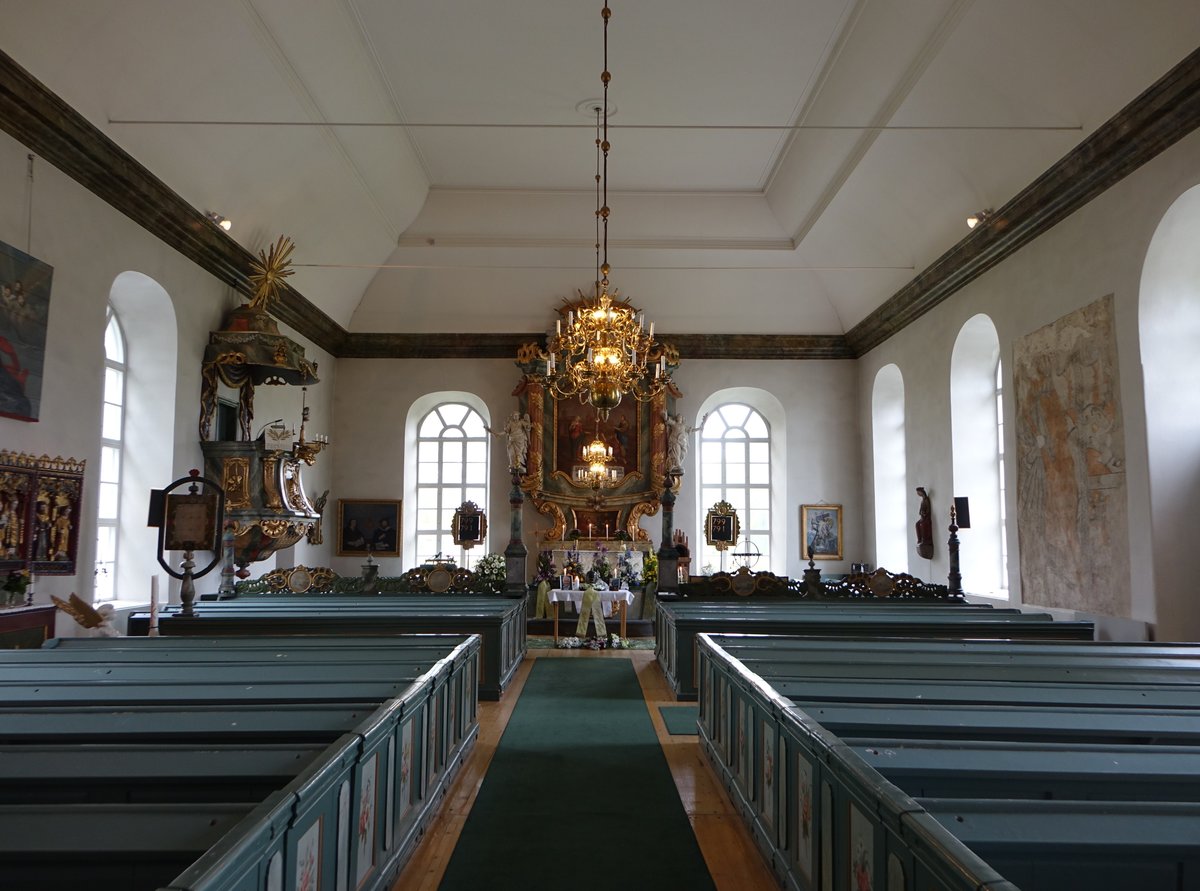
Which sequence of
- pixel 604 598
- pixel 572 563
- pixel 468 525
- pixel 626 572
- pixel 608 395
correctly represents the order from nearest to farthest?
pixel 608 395 → pixel 604 598 → pixel 572 563 → pixel 626 572 → pixel 468 525

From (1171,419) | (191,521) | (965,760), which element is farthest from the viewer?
(1171,419)

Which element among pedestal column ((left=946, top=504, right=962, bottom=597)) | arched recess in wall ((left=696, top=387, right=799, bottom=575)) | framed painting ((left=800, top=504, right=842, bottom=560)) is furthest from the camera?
arched recess in wall ((left=696, top=387, right=799, bottom=575))

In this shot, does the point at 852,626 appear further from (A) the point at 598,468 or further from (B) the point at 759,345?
(B) the point at 759,345

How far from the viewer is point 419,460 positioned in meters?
17.5

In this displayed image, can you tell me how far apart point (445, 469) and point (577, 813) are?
1293cm

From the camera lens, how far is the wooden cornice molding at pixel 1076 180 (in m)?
7.65

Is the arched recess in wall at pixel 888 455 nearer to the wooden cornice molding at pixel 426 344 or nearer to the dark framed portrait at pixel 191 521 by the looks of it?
the wooden cornice molding at pixel 426 344

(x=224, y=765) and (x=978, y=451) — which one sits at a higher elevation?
(x=978, y=451)

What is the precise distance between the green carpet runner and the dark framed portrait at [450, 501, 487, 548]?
8286 mm

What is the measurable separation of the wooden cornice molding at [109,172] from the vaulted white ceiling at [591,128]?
0.15m

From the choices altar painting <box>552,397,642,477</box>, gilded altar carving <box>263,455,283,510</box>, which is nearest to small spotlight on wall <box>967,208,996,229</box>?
altar painting <box>552,397,642,477</box>

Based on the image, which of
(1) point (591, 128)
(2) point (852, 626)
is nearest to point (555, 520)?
(1) point (591, 128)

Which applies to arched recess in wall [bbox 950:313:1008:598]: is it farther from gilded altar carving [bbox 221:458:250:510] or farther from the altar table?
gilded altar carving [bbox 221:458:250:510]

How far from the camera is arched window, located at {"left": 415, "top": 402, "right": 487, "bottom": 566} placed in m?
17.2
